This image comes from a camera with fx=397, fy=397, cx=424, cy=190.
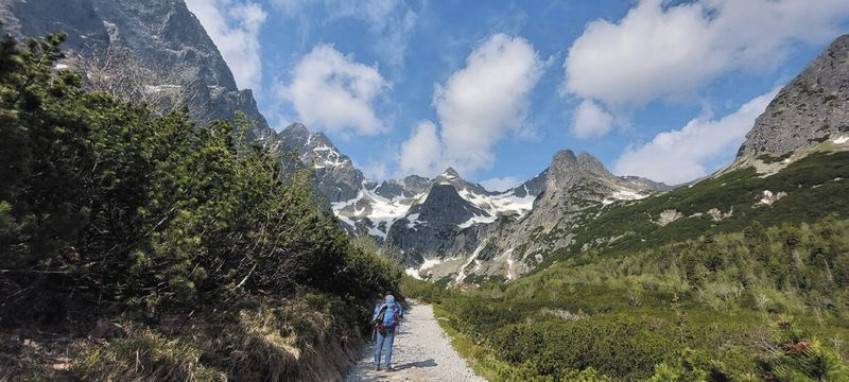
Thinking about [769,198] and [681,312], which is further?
[769,198]

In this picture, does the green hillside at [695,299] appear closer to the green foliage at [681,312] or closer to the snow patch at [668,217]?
the green foliage at [681,312]

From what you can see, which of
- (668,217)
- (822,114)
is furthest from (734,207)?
(822,114)

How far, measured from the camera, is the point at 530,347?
81.0 ft

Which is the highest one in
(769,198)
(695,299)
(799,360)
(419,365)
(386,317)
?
(769,198)

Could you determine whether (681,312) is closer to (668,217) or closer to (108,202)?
(108,202)

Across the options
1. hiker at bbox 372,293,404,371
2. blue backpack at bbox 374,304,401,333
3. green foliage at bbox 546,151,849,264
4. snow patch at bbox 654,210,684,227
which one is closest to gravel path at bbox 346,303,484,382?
hiker at bbox 372,293,404,371

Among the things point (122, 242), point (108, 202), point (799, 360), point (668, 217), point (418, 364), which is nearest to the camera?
point (799, 360)

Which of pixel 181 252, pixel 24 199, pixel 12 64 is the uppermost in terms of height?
pixel 12 64

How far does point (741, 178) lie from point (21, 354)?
729ft

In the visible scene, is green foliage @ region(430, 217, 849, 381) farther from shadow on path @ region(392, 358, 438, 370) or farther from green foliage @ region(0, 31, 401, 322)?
green foliage @ region(0, 31, 401, 322)

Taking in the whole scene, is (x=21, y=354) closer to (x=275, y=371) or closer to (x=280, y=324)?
(x=275, y=371)

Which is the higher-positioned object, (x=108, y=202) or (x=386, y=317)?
(x=108, y=202)

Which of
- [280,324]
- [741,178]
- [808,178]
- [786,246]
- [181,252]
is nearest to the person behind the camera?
[181,252]

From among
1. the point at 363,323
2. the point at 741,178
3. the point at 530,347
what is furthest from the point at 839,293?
the point at 741,178
